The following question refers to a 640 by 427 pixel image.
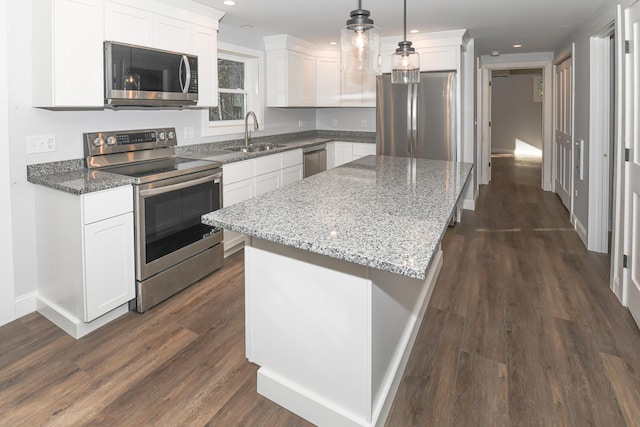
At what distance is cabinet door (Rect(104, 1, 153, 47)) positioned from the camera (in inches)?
107

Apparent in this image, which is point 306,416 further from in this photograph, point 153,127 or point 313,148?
point 313,148

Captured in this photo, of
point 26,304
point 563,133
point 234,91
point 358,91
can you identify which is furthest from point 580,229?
point 26,304

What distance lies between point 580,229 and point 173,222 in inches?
157

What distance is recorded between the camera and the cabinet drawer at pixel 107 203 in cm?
235

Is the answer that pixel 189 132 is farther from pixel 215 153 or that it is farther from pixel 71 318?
pixel 71 318

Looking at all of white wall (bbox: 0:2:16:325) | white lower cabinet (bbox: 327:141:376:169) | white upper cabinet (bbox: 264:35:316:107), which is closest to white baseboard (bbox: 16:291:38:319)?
white wall (bbox: 0:2:16:325)

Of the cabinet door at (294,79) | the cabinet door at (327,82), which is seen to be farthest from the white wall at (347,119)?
the cabinet door at (294,79)

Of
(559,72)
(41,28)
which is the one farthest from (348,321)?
(559,72)

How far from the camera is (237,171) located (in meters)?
3.66

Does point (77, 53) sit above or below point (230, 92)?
below

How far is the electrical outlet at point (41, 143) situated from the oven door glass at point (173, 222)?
2.33 feet

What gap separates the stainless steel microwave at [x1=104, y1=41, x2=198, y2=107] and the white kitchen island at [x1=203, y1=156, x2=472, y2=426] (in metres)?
1.42

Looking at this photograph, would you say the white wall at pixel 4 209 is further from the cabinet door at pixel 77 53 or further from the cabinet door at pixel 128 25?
the cabinet door at pixel 128 25

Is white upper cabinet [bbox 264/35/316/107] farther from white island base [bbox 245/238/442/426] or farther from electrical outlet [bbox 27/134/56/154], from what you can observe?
white island base [bbox 245/238/442/426]
